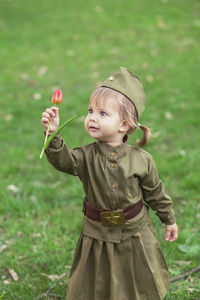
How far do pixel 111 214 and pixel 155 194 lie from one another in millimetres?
278

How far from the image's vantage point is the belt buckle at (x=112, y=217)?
2.04 metres

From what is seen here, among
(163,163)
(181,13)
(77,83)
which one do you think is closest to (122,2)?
(181,13)

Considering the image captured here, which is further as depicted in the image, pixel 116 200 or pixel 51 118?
pixel 116 200

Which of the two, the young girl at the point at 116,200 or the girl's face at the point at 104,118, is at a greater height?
the girl's face at the point at 104,118

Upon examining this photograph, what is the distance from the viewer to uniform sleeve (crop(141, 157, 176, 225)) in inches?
82.5

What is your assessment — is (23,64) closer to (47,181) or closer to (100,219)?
(47,181)

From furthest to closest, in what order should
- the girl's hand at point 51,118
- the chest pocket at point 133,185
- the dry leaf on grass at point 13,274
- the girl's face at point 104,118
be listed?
1. the dry leaf on grass at point 13,274
2. the chest pocket at point 133,185
3. the girl's face at point 104,118
4. the girl's hand at point 51,118

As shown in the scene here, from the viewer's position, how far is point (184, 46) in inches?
316

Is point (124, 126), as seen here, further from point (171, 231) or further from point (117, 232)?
point (171, 231)

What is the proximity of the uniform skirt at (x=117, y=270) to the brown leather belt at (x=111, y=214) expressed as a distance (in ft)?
0.36

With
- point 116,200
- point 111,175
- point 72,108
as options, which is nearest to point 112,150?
point 111,175

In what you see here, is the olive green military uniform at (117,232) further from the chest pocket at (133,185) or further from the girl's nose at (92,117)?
the girl's nose at (92,117)

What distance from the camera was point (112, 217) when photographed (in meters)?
2.05

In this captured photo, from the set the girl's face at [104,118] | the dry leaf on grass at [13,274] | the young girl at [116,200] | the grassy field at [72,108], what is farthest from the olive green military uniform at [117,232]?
the dry leaf on grass at [13,274]
